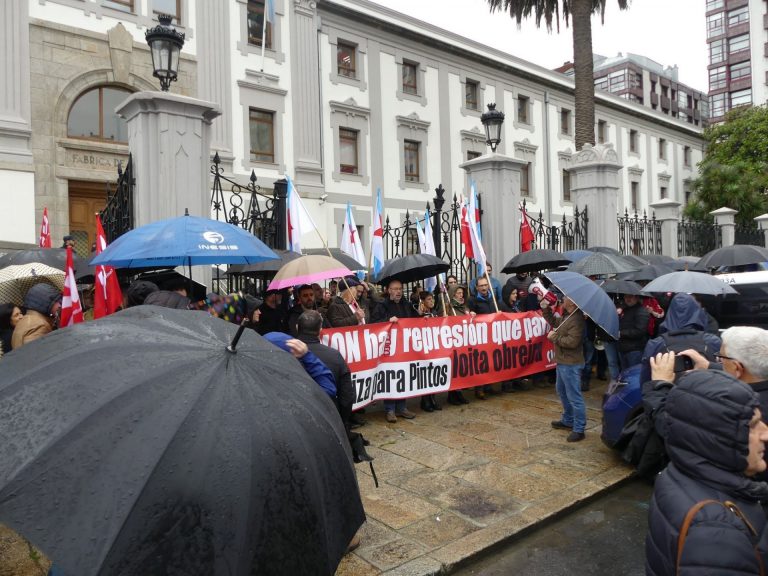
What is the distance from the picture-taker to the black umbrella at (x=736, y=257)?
29.3 ft

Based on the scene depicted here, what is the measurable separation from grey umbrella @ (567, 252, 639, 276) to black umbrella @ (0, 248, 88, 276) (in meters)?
6.16

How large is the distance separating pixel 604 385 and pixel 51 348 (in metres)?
8.48

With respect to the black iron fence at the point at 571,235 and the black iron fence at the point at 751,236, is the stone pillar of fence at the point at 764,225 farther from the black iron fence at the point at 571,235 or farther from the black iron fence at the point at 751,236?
the black iron fence at the point at 571,235

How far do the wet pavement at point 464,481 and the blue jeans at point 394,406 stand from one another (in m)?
0.16

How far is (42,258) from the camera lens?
616cm

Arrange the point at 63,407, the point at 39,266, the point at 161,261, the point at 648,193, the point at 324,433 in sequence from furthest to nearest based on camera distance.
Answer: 1. the point at 648,193
2. the point at 161,261
3. the point at 39,266
4. the point at 324,433
5. the point at 63,407

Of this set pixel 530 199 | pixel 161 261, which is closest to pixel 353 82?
pixel 530 199

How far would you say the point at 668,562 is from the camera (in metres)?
1.87

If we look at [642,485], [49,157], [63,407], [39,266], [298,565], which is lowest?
[642,485]

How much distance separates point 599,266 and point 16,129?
1480cm

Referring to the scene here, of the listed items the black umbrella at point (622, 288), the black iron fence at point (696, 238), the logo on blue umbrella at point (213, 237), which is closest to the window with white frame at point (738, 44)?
the black iron fence at point (696, 238)

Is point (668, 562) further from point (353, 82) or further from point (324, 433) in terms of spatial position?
point (353, 82)

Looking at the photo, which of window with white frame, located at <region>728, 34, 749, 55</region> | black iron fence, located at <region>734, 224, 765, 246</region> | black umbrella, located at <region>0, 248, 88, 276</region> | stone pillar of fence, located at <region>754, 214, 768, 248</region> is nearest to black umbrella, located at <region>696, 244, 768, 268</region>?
black umbrella, located at <region>0, 248, 88, 276</region>

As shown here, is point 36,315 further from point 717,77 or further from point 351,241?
point 717,77
